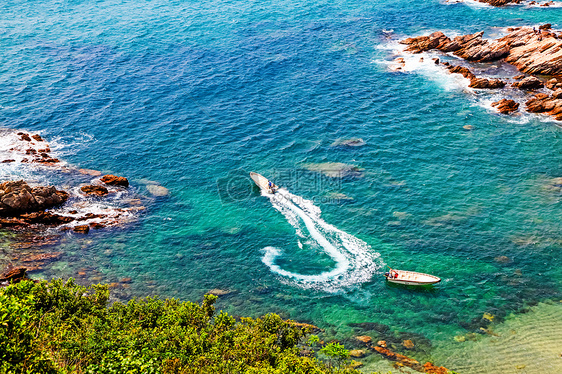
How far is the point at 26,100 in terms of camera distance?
97688mm

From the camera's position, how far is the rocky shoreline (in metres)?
84.2

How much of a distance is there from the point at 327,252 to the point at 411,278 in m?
11.6

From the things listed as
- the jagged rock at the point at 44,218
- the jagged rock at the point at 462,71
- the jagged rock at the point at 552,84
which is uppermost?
the jagged rock at the point at 462,71

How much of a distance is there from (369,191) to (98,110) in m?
60.8

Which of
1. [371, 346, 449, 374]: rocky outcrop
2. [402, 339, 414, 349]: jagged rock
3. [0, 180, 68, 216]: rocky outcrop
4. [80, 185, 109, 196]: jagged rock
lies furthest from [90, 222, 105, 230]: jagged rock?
[402, 339, 414, 349]: jagged rock

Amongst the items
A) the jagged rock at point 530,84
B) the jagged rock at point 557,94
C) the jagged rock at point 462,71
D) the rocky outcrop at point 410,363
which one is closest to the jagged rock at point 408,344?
the rocky outcrop at point 410,363

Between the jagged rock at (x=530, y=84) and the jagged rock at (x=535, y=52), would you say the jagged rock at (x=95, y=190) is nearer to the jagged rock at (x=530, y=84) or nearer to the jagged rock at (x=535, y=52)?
the jagged rock at (x=530, y=84)

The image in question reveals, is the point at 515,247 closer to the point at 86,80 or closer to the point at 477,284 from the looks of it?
the point at 477,284

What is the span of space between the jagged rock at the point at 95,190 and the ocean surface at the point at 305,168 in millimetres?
2088

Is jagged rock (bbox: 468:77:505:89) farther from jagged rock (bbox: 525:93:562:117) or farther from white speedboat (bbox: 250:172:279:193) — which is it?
white speedboat (bbox: 250:172:279:193)

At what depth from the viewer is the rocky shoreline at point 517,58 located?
84.2 metres

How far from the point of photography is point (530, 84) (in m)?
89.0

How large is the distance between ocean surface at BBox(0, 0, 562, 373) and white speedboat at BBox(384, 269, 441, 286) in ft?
3.98

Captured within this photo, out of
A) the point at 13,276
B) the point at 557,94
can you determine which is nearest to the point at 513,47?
the point at 557,94
